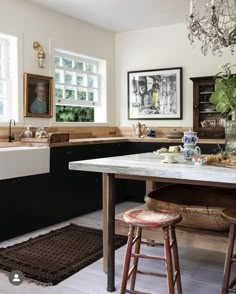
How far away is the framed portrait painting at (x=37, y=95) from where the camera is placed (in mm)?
4625

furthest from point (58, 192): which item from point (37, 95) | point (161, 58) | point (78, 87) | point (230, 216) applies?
point (161, 58)

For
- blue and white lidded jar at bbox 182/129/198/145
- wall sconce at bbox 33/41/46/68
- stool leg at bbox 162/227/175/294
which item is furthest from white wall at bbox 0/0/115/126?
stool leg at bbox 162/227/175/294

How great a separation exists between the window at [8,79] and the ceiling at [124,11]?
26.0 inches

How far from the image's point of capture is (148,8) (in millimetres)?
4910

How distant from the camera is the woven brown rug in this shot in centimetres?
279

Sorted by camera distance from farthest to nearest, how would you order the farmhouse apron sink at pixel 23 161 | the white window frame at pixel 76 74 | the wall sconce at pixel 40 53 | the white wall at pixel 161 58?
1. the white wall at pixel 161 58
2. the white window frame at pixel 76 74
3. the wall sconce at pixel 40 53
4. the farmhouse apron sink at pixel 23 161

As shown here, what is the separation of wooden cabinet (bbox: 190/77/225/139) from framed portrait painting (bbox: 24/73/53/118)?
2.04 m

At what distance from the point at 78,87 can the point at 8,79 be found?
4.31ft

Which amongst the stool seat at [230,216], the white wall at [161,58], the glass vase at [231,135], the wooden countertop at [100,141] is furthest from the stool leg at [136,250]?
the white wall at [161,58]

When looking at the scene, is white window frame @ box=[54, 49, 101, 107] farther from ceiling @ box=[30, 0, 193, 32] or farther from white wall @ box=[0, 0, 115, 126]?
ceiling @ box=[30, 0, 193, 32]

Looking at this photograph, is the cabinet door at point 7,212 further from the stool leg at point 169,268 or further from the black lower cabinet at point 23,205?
the stool leg at point 169,268

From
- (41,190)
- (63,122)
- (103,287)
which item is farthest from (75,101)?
(103,287)

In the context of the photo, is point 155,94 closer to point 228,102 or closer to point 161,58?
point 161,58

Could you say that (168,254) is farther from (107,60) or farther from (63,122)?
(107,60)
